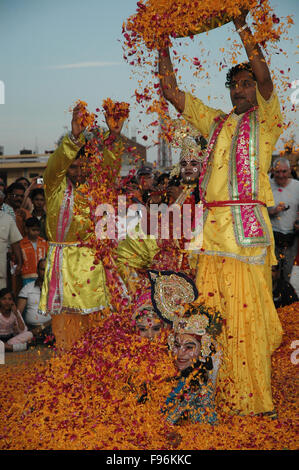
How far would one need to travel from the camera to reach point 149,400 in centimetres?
423

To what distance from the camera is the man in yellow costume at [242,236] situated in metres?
4.10

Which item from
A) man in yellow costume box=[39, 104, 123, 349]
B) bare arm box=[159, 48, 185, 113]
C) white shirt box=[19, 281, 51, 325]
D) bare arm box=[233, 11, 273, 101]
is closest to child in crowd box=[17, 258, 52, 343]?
white shirt box=[19, 281, 51, 325]

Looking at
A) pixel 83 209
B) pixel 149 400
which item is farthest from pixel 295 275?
pixel 149 400

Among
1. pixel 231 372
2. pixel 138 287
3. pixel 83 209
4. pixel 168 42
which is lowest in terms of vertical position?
pixel 231 372

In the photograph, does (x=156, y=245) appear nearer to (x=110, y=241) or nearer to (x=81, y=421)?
(x=110, y=241)

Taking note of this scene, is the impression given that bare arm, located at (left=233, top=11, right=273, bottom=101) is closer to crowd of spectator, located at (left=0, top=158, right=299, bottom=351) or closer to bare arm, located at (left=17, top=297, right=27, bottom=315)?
crowd of spectator, located at (left=0, top=158, right=299, bottom=351)

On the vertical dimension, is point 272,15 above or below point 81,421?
above

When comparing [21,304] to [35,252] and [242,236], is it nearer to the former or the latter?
[35,252]

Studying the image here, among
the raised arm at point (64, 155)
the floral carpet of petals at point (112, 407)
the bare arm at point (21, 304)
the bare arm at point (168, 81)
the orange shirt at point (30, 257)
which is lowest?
the floral carpet of petals at point (112, 407)

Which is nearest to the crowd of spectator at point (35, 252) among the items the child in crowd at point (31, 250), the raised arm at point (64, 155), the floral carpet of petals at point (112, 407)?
the child in crowd at point (31, 250)

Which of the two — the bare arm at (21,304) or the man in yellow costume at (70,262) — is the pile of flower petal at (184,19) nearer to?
the man in yellow costume at (70,262)

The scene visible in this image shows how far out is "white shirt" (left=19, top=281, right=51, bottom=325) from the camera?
7.24 meters

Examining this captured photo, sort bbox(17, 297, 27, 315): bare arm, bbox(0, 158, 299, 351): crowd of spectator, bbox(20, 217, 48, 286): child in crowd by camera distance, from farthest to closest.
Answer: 1. bbox(20, 217, 48, 286): child in crowd
2. bbox(17, 297, 27, 315): bare arm
3. bbox(0, 158, 299, 351): crowd of spectator
